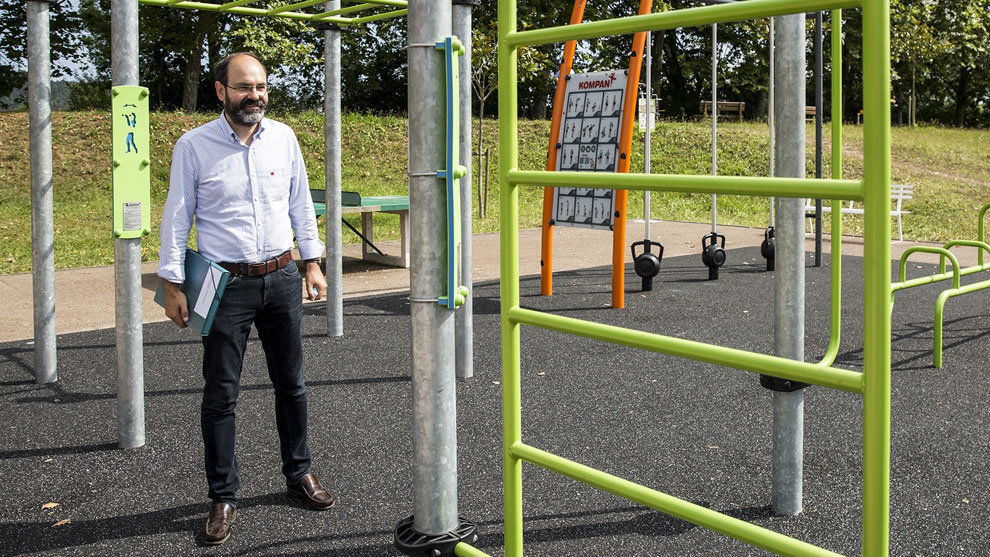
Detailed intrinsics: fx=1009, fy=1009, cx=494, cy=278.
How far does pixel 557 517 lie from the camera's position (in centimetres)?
359

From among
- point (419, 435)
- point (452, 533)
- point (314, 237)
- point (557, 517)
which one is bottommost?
point (557, 517)

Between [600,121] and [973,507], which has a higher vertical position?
[600,121]

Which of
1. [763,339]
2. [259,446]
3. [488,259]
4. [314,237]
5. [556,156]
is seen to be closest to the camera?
[314,237]

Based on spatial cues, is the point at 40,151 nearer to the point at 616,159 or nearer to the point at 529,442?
the point at 529,442

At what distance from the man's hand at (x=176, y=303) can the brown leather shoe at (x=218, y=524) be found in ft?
2.13

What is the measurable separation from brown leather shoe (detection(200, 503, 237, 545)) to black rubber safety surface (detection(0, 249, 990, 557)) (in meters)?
0.04

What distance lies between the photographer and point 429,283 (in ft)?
7.72

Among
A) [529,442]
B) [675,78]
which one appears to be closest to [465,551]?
[529,442]

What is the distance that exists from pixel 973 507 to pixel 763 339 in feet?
10.4

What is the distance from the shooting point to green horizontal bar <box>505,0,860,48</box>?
1.80 metres

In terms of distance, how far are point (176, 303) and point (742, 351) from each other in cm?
225

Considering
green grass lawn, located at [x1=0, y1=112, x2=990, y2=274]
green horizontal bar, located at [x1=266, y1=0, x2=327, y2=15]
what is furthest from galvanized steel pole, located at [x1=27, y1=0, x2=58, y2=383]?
green grass lawn, located at [x1=0, y1=112, x2=990, y2=274]

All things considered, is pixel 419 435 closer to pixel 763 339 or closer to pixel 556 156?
pixel 763 339

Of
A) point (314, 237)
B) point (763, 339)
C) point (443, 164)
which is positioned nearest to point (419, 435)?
point (443, 164)
